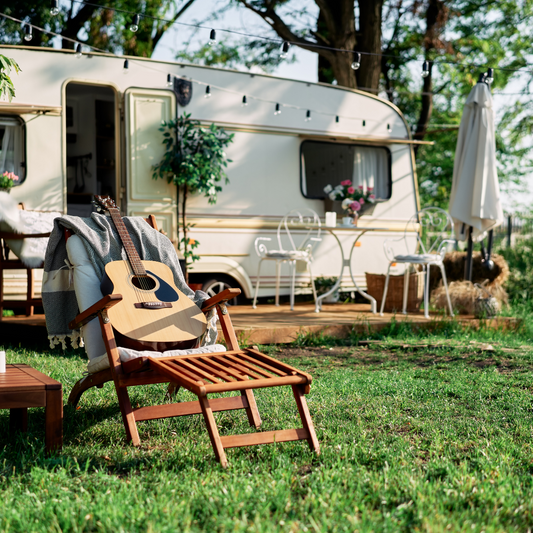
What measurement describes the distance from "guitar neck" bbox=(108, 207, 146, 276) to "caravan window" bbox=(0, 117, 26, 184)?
2.54 metres

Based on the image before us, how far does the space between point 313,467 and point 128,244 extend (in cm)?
179

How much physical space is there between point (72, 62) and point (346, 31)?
5.67 m

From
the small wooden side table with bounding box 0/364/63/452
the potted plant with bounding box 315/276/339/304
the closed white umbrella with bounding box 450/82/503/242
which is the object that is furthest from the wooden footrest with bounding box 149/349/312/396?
the potted plant with bounding box 315/276/339/304

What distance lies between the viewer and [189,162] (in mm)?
6430

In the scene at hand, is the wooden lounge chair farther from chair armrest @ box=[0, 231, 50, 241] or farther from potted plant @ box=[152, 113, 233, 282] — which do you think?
potted plant @ box=[152, 113, 233, 282]

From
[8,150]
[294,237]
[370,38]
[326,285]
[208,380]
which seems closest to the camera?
[208,380]

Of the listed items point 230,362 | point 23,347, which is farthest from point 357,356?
point 23,347

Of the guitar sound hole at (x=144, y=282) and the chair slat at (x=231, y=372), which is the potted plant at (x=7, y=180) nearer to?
the guitar sound hole at (x=144, y=282)

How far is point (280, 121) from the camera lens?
725 centimetres

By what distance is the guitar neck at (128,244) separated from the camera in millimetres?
3539

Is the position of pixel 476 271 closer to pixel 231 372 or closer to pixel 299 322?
pixel 299 322

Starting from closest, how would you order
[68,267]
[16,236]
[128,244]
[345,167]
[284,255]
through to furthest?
[68,267]
[128,244]
[16,236]
[284,255]
[345,167]

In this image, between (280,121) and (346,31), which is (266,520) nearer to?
(280,121)

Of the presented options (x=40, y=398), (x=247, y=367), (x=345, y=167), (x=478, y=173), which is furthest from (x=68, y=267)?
(x=345, y=167)
